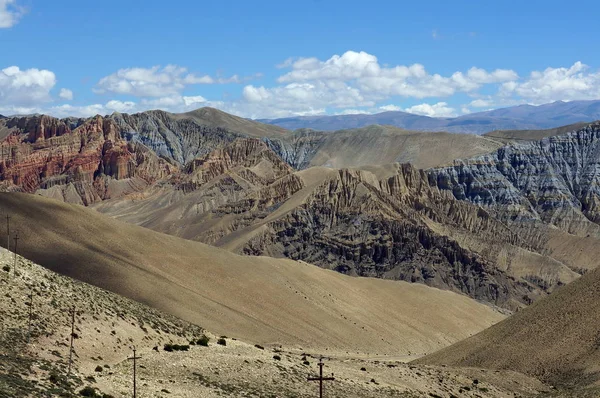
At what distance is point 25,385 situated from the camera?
37406mm

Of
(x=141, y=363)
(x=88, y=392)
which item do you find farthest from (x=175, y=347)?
(x=88, y=392)

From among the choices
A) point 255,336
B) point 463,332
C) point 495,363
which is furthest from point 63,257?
point 463,332

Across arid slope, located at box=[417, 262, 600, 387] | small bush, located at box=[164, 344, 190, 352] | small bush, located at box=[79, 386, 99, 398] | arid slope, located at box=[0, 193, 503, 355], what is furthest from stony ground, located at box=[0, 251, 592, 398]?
arid slope, located at box=[0, 193, 503, 355]

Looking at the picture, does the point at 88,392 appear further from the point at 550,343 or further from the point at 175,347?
the point at 550,343

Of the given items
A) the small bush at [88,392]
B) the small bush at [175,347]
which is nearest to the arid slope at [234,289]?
the small bush at [175,347]

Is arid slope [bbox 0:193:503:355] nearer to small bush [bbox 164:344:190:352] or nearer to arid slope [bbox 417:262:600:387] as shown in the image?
arid slope [bbox 417:262:600:387]

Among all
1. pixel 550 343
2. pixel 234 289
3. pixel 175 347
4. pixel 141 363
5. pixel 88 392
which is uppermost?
pixel 88 392

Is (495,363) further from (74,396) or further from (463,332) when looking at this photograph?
(463,332)

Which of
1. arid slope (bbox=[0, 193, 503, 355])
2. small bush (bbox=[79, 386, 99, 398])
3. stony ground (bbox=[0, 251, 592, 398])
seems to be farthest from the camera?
arid slope (bbox=[0, 193, 503, 355])

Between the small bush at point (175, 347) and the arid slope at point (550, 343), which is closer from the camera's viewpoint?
the small bush at point (175, 347)

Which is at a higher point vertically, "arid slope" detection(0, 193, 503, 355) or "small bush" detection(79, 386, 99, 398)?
"small bush" detection(79, 386, 99, 398)

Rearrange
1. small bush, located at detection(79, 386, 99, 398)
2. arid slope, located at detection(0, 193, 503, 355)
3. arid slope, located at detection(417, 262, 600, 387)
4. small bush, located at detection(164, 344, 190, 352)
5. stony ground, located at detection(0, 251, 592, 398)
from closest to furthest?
small bush, located at detection(79, 386, 99, 398) → stony ground, located at detection(0, 251, 592, 398) → small bush, located at detection(164, 344, 190, 352) → arid slope, located at detection(417, 262, 600, 387) → arid slope, located at detection(0, 193, 503, 355)

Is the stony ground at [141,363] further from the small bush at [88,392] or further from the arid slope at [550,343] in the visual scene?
the arid slope at [550,343]

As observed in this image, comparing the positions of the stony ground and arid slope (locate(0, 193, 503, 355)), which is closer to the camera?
the stony ground
